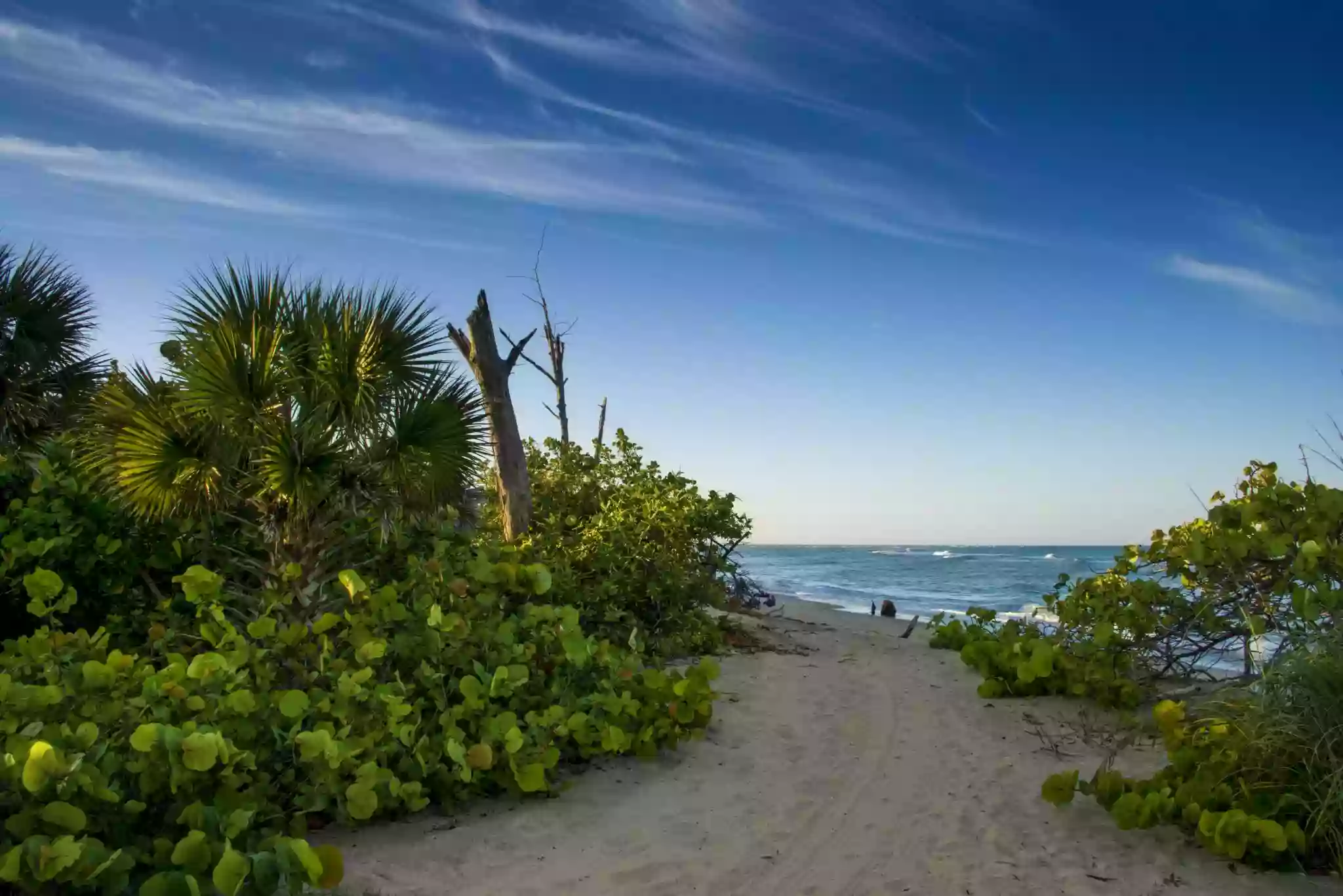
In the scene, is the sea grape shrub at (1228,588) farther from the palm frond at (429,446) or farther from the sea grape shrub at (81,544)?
the sea grape shrub at (81,544)

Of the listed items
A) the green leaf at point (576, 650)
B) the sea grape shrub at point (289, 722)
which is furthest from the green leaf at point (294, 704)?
the green leaf at point (576, 650)

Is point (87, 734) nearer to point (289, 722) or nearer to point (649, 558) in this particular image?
point (289, 722)

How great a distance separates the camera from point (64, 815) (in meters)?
3.24

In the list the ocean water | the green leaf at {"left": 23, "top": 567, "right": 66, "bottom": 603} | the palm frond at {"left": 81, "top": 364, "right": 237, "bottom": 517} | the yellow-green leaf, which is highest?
the palm frond at {"left": 81, "top": 364, "right": 237, "bottom": 517}

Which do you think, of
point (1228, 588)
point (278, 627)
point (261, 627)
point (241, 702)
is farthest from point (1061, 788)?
point (278, 627)

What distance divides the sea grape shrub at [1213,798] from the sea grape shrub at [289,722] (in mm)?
2693

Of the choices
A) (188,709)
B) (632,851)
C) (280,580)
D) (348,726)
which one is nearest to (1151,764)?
(632,851)

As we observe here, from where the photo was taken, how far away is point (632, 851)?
15.4 ft

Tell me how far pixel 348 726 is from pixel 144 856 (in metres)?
1.31

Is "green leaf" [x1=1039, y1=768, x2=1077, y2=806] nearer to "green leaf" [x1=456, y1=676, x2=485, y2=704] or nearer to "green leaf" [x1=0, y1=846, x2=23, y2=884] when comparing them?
"green leaf" [x1=456, y1=676, x2=485, y2=704]

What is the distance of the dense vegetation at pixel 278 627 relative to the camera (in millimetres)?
3660

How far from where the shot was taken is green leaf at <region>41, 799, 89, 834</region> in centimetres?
322

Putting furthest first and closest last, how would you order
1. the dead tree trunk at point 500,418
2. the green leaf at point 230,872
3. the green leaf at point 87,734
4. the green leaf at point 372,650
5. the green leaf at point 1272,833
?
the dead tree trunk at point 500,418, the green leaf at point 372,650, the green leaf at point 1272,833, the green leaf at point 87,734, the green leaf at point 230,872

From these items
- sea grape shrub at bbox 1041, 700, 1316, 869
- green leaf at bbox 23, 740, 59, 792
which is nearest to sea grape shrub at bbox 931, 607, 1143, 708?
sea grape shrub at bbox 1041, 700, 1316, 869
